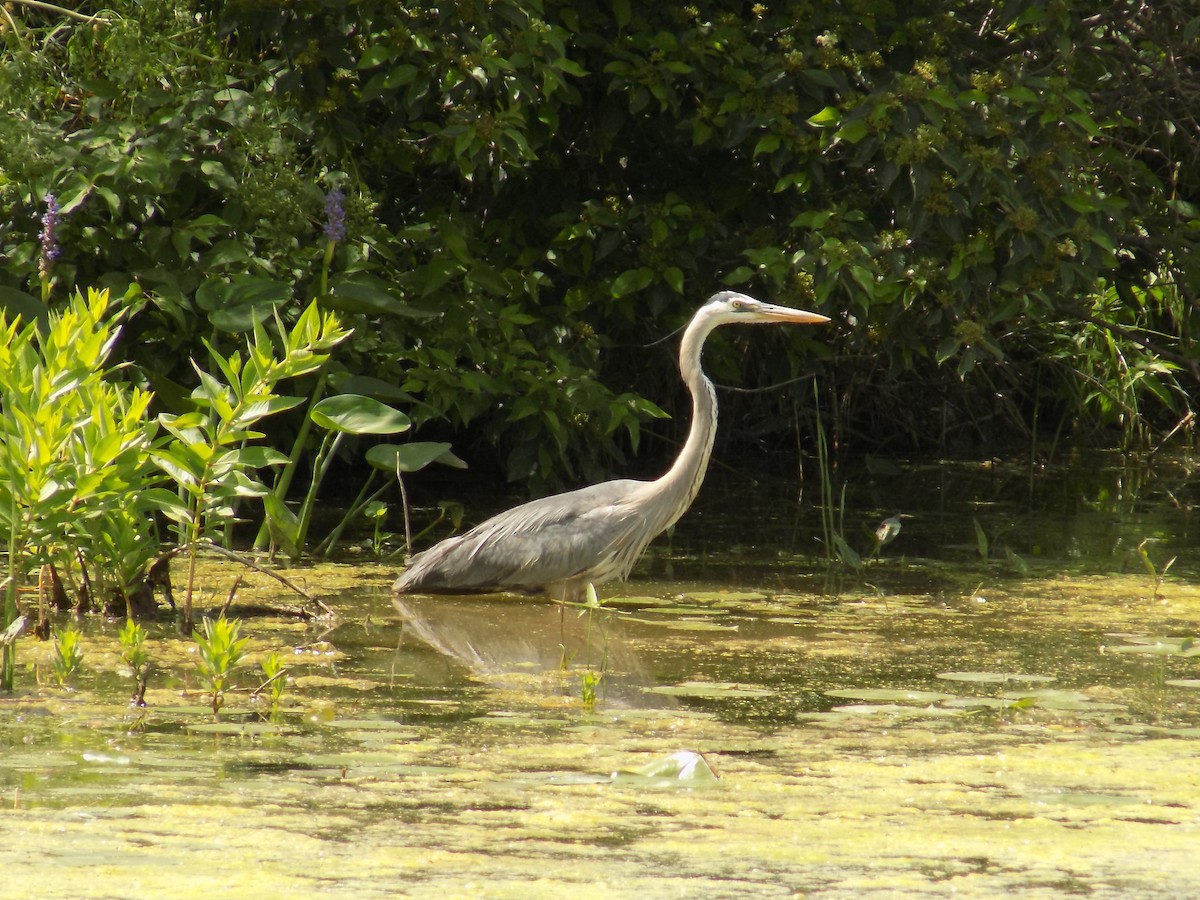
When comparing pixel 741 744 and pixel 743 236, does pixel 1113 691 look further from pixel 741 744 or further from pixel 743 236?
pixel 743 236

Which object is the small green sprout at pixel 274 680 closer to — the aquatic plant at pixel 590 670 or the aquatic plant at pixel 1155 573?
the aquatic plant at pixel 590 670

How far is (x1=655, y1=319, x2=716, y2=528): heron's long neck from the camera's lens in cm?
652

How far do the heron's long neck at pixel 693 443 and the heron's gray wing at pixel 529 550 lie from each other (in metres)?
0.19

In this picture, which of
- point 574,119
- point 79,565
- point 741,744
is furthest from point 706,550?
point 741,744

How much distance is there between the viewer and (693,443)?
6.57m

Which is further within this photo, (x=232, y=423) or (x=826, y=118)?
(x=826, y=118)

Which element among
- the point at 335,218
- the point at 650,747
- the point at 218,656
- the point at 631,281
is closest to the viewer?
the point at 650,747

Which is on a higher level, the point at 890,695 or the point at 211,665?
the point at 211,665

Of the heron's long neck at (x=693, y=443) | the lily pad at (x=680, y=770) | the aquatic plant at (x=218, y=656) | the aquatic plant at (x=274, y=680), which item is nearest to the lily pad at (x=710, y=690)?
the lily pad at (x=680, y=770)

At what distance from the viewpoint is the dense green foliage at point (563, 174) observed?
6734 millimetres

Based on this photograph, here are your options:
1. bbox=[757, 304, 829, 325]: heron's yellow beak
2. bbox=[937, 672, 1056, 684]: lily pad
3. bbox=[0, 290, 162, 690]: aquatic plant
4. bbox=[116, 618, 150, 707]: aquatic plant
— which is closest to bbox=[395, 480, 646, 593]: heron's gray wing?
bbox=[757, 304, 829, 325]: heron's yellow beak

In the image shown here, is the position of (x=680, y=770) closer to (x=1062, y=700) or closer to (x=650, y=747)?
(x=650, y=747)

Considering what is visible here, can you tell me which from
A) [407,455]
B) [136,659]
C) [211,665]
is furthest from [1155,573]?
[136,659]

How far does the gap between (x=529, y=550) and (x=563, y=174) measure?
2.63m
